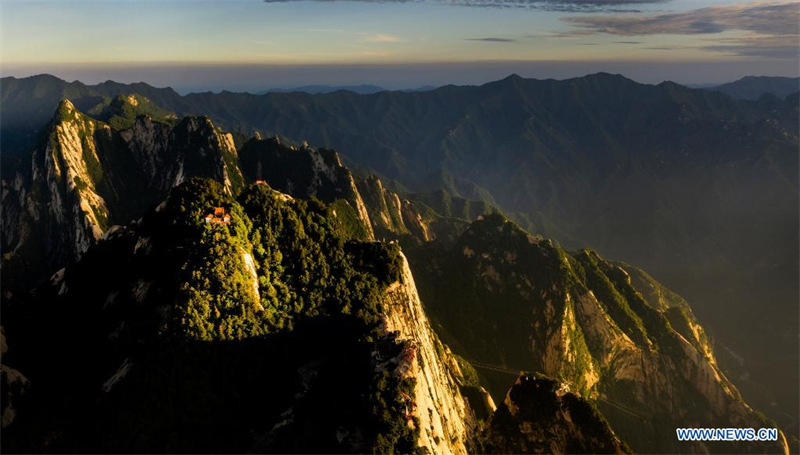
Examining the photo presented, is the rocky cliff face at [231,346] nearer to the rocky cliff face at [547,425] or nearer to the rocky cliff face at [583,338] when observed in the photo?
the rocky cliff face at [547,425]

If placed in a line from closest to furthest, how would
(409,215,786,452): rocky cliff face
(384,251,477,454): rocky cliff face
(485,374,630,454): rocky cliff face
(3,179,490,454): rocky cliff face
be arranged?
(3,179,490,454): rocky cliff face
(384,251,477,454): rocky cliff face
(485,374,630,454): rocky cliff face
(409,215,786,452): rocky cliff face

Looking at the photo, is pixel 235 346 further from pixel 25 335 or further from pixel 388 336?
pixel 25 335

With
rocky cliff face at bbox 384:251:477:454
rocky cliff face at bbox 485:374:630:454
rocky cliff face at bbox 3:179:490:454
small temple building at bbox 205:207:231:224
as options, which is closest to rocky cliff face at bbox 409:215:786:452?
rocky cliff face at bbox 384:251:477:454

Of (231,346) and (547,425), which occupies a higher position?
(231,346)

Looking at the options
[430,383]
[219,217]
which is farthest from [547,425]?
[219,217]

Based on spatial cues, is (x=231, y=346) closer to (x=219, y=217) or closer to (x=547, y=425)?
(x=219, y=217)

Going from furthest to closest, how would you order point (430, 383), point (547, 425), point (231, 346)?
1. point (547, 425)
2. point (430, 383)
3. point (231, 346)

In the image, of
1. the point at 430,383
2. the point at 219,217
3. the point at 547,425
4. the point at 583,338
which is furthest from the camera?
the point at 583,338

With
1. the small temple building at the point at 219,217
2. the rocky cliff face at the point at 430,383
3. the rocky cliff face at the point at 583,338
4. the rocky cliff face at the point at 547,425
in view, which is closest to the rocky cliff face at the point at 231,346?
the rocky cliff face at the point at 430,383

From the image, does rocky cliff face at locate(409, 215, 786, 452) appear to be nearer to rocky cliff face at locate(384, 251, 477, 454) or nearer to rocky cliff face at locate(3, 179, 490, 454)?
rocky cliff face at locate(384, 251, 477, 454)
